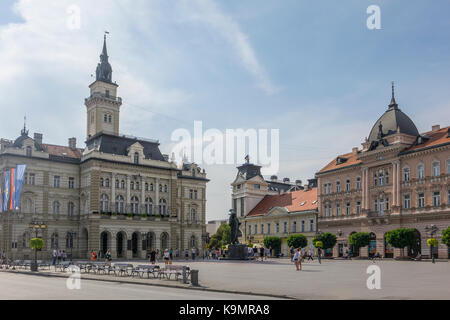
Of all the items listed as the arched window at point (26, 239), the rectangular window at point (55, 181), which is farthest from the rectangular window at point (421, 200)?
the arched window at point (26, 239)

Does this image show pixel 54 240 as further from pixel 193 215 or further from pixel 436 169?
pixel 436 169

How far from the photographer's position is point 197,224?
89688mm

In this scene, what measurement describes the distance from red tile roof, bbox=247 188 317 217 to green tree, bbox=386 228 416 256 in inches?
887

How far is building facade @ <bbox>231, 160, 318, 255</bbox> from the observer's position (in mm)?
84500

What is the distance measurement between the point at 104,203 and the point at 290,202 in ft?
109

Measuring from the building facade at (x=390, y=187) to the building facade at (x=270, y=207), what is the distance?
5844mm

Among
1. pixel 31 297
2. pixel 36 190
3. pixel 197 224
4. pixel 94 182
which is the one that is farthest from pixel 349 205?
pixel 31 297

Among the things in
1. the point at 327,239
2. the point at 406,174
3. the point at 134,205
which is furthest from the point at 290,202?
the point at 406,174

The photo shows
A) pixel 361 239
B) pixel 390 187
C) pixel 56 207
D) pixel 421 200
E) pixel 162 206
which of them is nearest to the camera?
pixel 421 200

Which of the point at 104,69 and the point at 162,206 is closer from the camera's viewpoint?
the point at 162,206

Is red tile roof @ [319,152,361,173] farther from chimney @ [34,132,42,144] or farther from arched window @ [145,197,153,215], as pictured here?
chimney @ [34,132,42,144]

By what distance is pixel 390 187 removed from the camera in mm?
66062

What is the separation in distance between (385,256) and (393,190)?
8.57 m

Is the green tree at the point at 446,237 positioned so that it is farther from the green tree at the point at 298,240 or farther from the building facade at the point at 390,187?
the green tree at the point at 298,240
